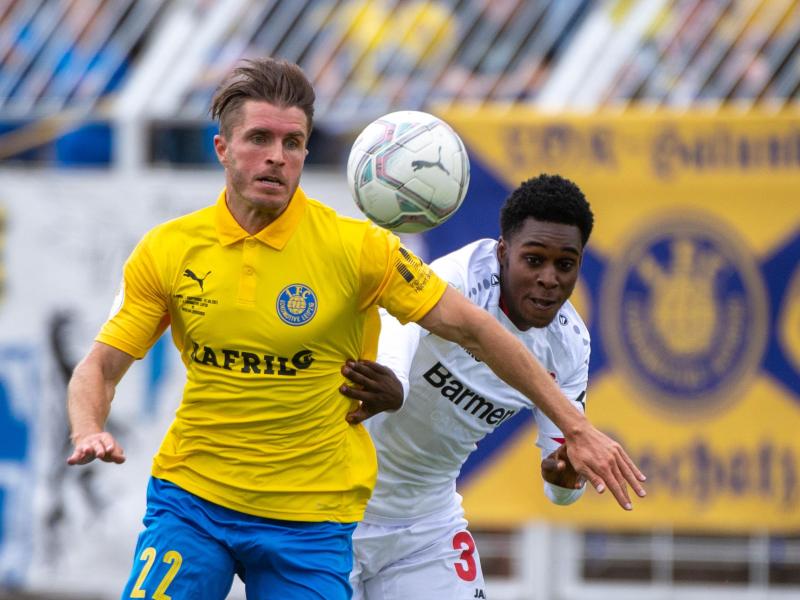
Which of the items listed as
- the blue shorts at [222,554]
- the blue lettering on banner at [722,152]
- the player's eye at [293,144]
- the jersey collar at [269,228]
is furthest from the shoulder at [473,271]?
the blue lettering on banner at [722,152]

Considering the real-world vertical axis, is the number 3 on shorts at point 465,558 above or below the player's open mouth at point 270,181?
below

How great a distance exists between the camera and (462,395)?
5844 millimetres

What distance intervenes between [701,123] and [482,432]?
404 centimetres

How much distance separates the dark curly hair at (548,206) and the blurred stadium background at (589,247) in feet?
11.4

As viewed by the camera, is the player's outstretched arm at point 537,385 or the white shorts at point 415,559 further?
the white shorts at point 415,559

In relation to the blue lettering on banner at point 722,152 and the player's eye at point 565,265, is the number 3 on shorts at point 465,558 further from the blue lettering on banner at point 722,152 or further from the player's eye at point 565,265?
the blue lettering on banner at point 722,152

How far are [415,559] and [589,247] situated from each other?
380 cm

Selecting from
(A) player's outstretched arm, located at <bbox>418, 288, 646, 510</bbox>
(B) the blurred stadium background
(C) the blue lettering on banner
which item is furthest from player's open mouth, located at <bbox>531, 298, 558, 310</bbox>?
(C) the blue lettering on banner

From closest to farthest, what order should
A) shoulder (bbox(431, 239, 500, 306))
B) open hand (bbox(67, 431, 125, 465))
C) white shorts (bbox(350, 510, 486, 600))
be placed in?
open hand (bbox(67, 431, 125, 465)) < shoulder (bbox(431, 239, 500, 306)) < white shorts (bbox(350, 510, 486, 600))

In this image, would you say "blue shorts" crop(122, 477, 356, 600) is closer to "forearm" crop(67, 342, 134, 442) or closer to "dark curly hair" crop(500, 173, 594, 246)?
"forearm" crop(67, 342, 134, 442)

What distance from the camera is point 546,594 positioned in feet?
31.4

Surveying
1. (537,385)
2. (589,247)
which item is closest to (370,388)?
(537,385)

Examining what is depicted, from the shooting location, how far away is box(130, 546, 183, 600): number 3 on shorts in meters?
4.85

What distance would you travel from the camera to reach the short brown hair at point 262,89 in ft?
15.9
